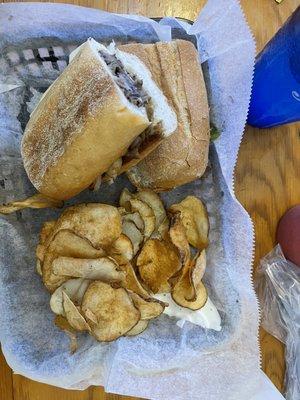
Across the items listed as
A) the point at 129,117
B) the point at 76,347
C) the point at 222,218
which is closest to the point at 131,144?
the point at 129,117

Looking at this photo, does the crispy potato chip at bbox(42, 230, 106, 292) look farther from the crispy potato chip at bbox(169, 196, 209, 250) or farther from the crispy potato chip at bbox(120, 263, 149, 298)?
the crispy potato chip at bbox(169, 196, 209, 250)

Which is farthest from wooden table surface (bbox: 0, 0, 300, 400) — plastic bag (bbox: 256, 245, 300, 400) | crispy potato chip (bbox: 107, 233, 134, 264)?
crispy potato chip (bbox: 107, 233, 134, 264)

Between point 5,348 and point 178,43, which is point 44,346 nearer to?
point 5,348

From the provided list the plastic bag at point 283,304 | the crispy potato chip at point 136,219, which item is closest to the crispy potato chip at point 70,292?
the crispy potato chip at point 136,219

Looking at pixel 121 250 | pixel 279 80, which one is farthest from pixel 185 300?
pixel 279 80

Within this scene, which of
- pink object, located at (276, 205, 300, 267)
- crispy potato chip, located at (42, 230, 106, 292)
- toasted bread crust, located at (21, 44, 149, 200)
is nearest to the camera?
toasted bread crust, located at (21, 44, 149, 200)

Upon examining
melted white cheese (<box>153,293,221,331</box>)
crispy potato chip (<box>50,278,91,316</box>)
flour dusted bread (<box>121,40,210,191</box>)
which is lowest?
melted white cheese (<box>153,293,221,331</box>)
